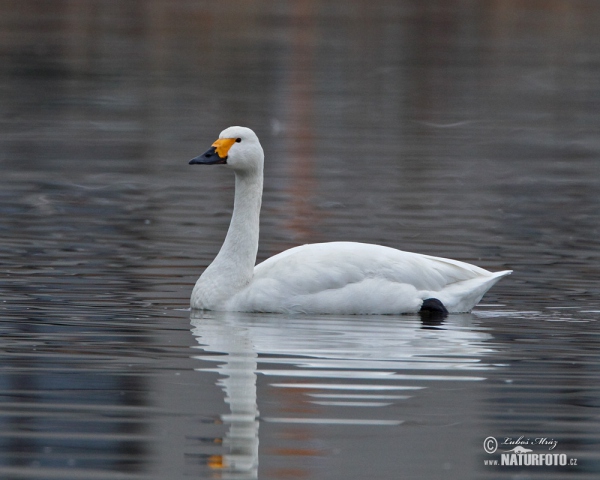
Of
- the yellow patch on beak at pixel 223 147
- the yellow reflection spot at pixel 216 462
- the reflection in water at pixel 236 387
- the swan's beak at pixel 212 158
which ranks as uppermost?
the yellow patch on beak at pixel 223 147

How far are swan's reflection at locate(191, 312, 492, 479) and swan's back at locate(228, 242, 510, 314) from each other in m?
0.13

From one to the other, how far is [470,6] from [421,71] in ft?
189

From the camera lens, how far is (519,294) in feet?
41.4

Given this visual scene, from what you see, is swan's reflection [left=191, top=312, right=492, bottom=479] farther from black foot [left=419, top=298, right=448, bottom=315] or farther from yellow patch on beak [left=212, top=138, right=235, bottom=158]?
yellow patch on beak [left=212, top=138, right=235, bottom=158]

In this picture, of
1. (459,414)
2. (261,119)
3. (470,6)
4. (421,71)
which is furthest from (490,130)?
(470,6)

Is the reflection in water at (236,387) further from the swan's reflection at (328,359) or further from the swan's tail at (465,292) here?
the swan's tail at (465,292)

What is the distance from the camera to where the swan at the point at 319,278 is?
38.1ft

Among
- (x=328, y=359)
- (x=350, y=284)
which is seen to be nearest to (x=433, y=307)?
(x=350, y=284)

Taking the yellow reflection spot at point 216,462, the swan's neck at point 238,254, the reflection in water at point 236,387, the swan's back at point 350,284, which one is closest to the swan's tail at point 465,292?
the swan's back at point 350,284

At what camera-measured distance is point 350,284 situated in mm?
11680

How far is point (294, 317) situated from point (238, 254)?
76cm

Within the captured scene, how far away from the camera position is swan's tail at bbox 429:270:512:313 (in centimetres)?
1183

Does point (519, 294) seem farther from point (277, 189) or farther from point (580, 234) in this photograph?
point (277, 189)

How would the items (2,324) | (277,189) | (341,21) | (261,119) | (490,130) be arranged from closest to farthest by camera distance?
(2,324)
(277,189)
(490,130)
(261,119)
(341,21)
